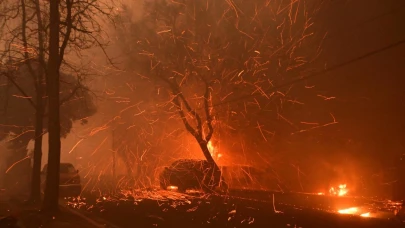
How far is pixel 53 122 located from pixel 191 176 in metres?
6.96

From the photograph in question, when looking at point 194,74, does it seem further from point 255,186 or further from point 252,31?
point 255,186

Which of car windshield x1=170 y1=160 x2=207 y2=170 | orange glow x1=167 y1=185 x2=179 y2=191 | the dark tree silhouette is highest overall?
the dark tree silhouette

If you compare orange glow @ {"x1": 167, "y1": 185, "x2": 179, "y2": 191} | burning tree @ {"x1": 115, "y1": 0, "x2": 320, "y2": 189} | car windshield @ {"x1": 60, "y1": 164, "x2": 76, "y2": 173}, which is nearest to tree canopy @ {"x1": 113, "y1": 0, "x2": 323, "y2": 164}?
burning tree @ {"x1": 115, "y1": 0, "x2": 320, "y2": 189}

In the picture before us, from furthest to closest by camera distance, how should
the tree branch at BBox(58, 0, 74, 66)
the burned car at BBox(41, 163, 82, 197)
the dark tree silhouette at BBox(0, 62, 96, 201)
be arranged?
the dark tree silhouette at BBox(0, 62, 96, 201) → the burned car at BBox(41, 163, 82, 197) → the tree branch at BBox(58, 0, 74, 66)

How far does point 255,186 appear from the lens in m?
18.3

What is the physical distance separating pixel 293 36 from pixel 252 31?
214 centimetres

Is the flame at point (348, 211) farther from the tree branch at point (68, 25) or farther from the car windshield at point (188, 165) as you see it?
the tree branch at point (68, 25)

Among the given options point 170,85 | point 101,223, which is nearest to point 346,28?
point 170,85

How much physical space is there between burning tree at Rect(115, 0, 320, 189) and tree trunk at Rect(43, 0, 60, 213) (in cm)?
612

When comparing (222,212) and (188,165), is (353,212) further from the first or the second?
(188,165)

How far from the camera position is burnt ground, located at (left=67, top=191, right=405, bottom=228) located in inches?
348

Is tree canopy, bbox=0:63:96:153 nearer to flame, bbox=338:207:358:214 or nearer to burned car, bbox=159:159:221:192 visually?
burned car, bbox=159:159:221:192

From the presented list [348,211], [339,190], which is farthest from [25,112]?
[348,211]

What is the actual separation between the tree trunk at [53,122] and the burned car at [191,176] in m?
6.10
